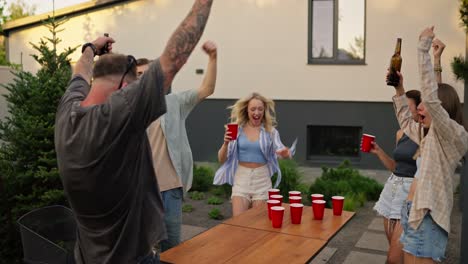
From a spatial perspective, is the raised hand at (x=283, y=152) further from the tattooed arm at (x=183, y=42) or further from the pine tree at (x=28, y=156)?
the tattooed arm at (x=183, y=42)

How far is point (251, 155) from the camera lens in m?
5.03

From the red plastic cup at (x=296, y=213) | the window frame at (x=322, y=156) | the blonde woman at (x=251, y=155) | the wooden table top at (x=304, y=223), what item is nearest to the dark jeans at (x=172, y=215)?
the wooden table top at (x=304, y=223)

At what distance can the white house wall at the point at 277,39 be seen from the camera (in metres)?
10.4

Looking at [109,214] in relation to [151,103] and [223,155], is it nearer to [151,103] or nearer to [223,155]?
[151,103]

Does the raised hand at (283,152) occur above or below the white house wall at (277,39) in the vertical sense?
below

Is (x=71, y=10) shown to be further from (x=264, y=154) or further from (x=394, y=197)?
(x=394, y=197)

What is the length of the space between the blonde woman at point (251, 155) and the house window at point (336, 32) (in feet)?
21.1

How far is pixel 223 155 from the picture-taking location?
5.11m

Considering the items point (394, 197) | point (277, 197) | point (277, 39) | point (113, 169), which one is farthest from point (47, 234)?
point (277, 39)

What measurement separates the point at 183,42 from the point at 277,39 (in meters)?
9.91

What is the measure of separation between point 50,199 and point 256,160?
2.12m

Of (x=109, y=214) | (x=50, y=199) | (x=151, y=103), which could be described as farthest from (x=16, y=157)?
(x=151, y=103)

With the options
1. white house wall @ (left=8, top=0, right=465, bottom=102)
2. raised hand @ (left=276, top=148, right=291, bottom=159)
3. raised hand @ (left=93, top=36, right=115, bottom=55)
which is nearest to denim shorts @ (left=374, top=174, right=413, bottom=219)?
raised hand @ (left=276, top=148, right=291, bottom=159)

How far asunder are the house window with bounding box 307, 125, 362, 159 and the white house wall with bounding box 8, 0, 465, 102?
2.74ft
